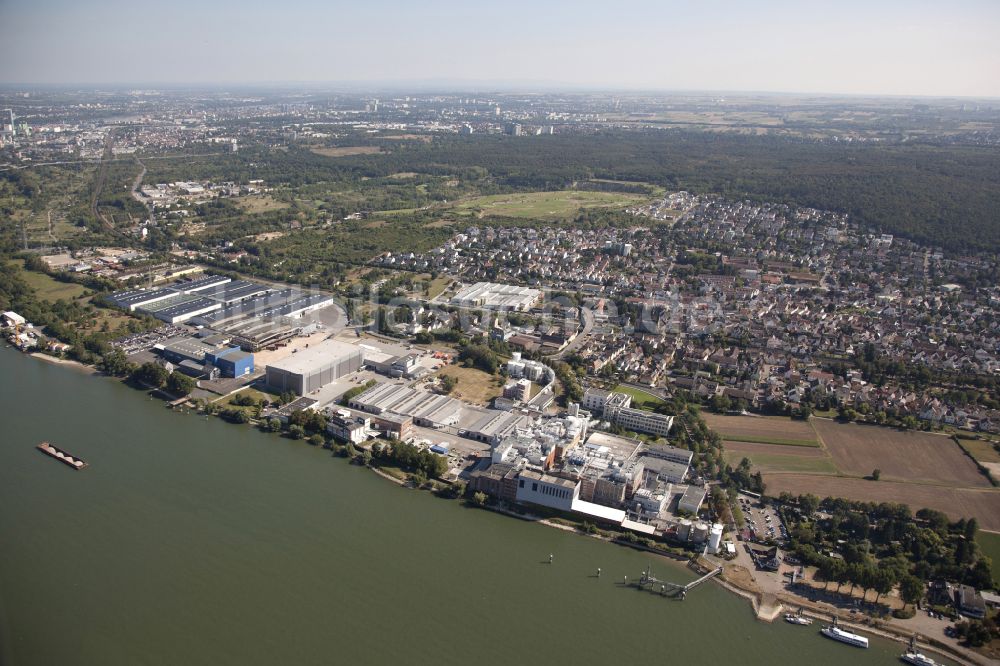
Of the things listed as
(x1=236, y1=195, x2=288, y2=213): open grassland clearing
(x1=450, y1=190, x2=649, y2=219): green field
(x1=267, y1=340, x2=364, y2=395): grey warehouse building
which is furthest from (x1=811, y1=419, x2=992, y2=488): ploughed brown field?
(x1=236, y1=195, x2=288, y2=213): open grassland clearing

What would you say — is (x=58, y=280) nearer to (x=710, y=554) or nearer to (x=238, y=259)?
(x=238, y=259)

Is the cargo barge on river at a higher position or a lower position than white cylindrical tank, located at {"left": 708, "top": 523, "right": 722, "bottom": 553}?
higher

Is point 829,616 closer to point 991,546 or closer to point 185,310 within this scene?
point 991,546

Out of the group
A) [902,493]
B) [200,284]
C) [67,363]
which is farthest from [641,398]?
[200,284]

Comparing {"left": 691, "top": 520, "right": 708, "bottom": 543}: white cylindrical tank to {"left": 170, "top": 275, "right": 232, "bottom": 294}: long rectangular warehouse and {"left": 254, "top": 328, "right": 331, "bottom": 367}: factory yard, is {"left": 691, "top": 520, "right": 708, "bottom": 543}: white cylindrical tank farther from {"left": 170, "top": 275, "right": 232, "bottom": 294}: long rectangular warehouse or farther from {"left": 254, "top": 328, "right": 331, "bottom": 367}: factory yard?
{"left": 170, "top": 275, "right": 232, "bottom": 294}: long rectangular warehouse

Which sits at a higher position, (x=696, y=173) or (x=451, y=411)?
(x=696, y=173)

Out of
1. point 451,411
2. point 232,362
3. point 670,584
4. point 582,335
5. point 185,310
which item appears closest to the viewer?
point 670,584
